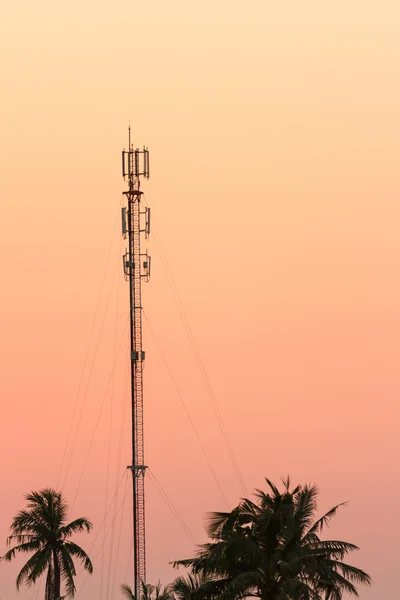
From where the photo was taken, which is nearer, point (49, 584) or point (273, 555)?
point (273, 555)

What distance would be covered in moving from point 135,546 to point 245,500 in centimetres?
3314

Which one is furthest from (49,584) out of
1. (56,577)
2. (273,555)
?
(273,555)


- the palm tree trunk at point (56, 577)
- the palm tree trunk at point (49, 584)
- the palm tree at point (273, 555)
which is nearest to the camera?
the palm tree at point (273, 555)

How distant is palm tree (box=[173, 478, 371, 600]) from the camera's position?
10400 cm

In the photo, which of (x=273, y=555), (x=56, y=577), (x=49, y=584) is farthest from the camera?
(x=49, y=584)

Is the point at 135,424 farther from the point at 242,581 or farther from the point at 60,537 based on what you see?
the point at 242,581

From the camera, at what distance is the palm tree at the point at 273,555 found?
104 metres

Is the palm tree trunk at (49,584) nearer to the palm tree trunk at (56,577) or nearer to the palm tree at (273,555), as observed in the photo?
the palm tree trunk at (56,577)

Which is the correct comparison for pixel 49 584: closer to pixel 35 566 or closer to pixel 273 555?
pixel 35 566

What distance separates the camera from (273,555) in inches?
4124

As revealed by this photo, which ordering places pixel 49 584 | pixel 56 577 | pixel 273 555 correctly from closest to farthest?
pixel 273 555 → pixel 56 577 → pixel 49 584

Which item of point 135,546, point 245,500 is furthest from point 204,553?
point 135,546

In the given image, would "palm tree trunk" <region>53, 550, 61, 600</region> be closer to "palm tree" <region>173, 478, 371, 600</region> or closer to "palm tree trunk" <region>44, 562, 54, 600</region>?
"palm tree trunk" <region>44, 562, 54, 600</region>

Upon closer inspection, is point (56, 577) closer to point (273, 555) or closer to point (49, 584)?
point (49, 584)
